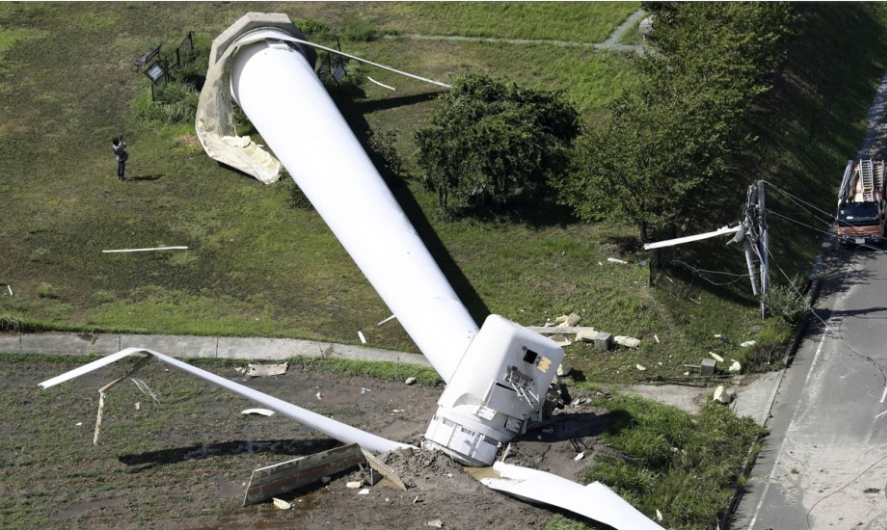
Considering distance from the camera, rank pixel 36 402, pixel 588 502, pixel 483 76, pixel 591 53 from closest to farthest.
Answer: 1. pixel 588 502
2. pixel 36 402
3. pixel 483 76
4. pixel 591 53

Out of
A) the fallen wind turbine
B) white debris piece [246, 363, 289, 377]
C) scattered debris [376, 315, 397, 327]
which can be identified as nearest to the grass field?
scattered debris [376, 315, 397, 327]

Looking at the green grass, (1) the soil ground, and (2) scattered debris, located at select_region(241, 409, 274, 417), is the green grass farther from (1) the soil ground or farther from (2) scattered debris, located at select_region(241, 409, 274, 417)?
(2) scattered debris, located at select_region(241, 409, 274, 417)

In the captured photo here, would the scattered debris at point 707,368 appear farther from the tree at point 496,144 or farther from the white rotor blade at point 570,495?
the tree at point 496,144

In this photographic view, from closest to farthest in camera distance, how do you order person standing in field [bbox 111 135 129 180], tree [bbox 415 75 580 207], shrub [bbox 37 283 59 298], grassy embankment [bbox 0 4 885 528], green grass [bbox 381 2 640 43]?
grassy embankment [bbox 0 4 885 528], shrub [bbox 37 283 59 298], tree [bbox 415 75 580 207], person standing in field [bbox 111 135 129 180], green grass [bbox 381 2 640 43]

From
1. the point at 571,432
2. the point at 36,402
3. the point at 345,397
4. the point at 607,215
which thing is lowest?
the point at 36,402

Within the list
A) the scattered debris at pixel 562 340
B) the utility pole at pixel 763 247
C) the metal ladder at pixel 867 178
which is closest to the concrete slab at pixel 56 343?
the scattered debris at pixel 562 340

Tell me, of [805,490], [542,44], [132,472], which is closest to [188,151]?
[542,44]

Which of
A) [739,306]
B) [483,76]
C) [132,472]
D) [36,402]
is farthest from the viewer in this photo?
[483,76]

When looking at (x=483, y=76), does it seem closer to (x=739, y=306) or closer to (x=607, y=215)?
(x=607, y=215)
